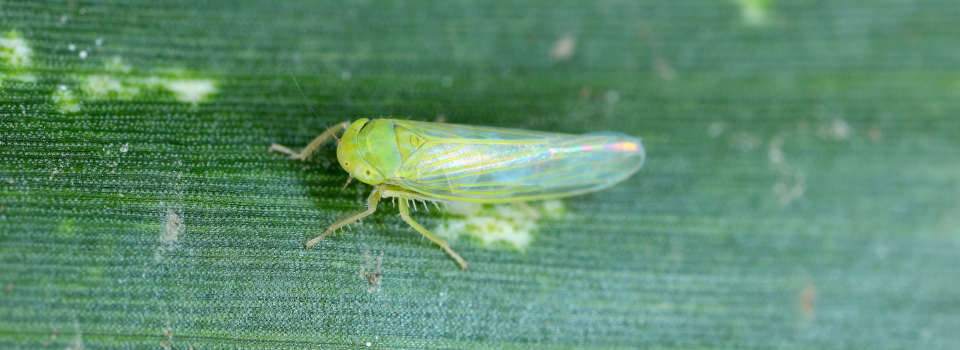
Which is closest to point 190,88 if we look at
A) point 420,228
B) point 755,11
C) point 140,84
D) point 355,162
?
point 140,84

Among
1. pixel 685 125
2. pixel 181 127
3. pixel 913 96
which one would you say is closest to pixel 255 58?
pixel 181 127

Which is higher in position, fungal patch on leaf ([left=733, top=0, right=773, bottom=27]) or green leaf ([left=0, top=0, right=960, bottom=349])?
fungal patch on leaf ([left=733, top=0, right=773, bottom=27])

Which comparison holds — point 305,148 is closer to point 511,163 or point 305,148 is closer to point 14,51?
point 511,163

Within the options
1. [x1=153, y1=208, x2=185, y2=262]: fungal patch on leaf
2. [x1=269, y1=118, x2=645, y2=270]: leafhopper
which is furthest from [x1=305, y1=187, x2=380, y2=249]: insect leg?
[x1=153, y1=208, x2=185, y2=262]: fungal patch on leaf

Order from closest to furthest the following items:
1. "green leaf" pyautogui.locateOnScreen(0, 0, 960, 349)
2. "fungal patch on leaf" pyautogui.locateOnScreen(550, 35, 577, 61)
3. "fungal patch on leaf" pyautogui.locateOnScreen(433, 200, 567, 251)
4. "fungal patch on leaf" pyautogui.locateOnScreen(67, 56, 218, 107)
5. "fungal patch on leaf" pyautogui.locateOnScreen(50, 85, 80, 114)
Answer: "green leaf" pyautogui.locateOnScreen(0, 0, 960, 349), "fungal patch on leaf" pyautogui.locateOnScreen(50, 85, 80, 114), "fungal patch on leaf" pyautogui.locateOnScreen(67, 56, 218, 107), "fungal patch on leaf" pyautogui.locateOnScreen(433, 200, 567, 251), "fungal patch on leaf" pyautogui.locateOnScreen(550, 35, 577, 61)

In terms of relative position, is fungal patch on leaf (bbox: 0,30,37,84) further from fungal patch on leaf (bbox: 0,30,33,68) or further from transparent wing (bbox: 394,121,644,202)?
transparent wing (bbox: 394,121,644,202)

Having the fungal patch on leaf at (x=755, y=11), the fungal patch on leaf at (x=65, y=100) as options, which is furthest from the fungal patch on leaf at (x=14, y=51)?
the fungal patch on leaf at (x=755, y=11)
